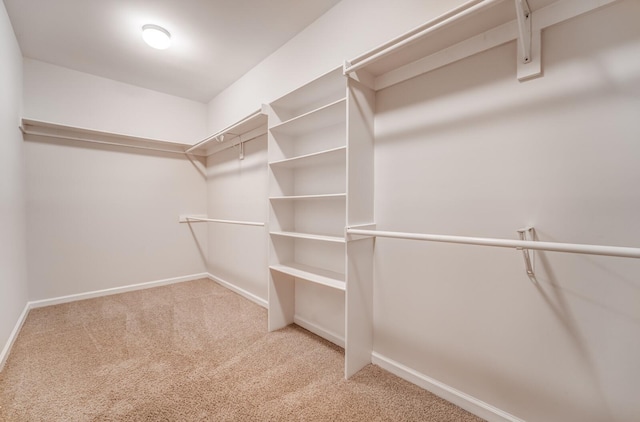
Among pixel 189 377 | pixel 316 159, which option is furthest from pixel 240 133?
pixel 189 377

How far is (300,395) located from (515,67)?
2067 mm

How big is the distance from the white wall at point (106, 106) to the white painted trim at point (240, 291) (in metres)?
2.03

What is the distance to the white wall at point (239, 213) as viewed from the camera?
2982mm

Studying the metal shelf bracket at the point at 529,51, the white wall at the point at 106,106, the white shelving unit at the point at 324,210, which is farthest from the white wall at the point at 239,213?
the metal shelf bracket at the point at 529,51

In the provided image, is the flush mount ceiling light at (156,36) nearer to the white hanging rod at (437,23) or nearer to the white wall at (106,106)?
the white wall at (106,106)

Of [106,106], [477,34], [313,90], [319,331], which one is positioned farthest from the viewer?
[106,106]

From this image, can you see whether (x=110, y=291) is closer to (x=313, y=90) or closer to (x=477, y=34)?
(x=313, y=90)

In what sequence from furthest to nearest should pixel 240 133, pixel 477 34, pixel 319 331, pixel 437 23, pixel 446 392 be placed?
pixel 240 133, pixel 319 331, pixel 446 392, pixel 477 34, pixel 437 23

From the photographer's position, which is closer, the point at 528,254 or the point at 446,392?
the point at 528,254

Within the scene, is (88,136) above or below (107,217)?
above

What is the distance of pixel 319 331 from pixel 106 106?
3.61 m

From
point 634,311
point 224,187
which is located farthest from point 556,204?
point 224,187

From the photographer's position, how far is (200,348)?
208 centimetres

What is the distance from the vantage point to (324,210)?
225 centimetres
